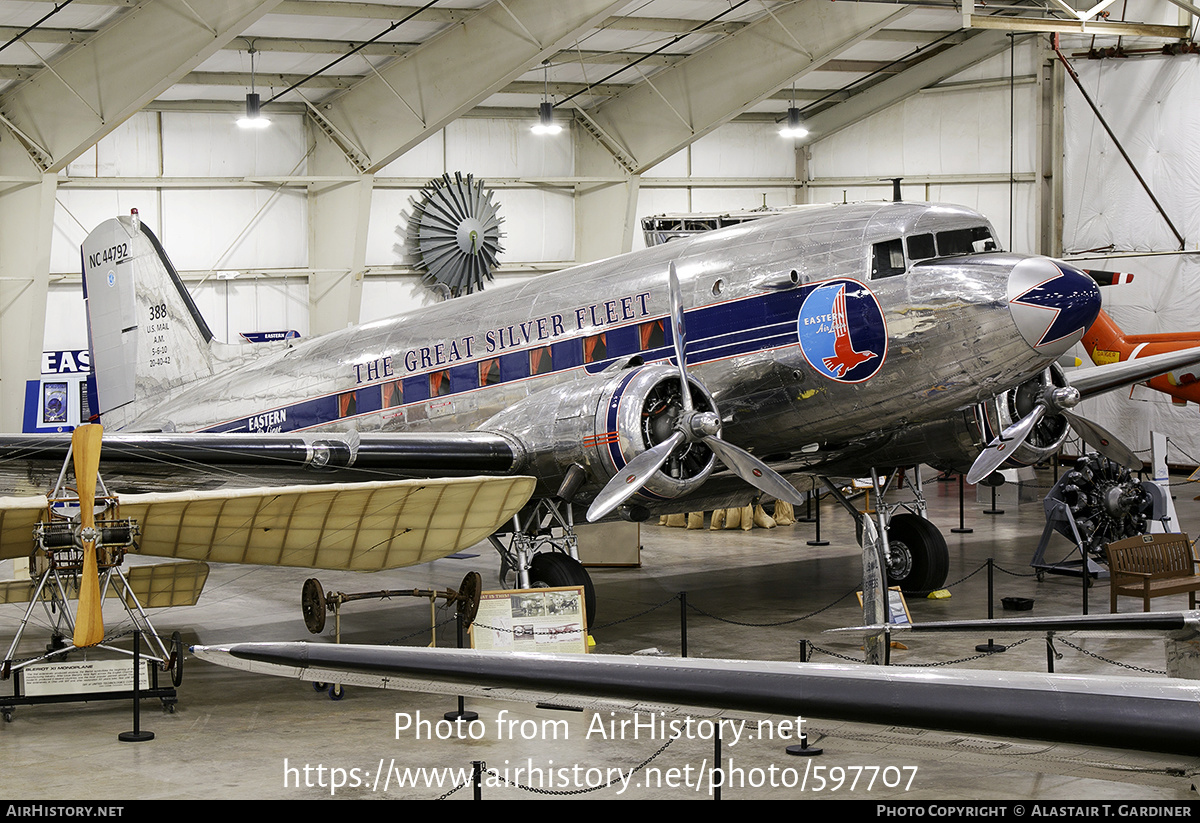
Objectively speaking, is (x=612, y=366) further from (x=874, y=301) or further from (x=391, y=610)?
(x=391, y=610)

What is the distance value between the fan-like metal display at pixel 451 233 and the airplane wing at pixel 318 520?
16.4 metres

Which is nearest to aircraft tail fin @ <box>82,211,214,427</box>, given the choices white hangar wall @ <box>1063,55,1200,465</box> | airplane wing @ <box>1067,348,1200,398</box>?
airplane wing @ <box>1067,348,1200,398</box>

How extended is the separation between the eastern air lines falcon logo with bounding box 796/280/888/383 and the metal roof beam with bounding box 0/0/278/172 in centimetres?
1025

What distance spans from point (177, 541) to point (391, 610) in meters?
4.17

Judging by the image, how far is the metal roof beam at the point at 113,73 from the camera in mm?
17531

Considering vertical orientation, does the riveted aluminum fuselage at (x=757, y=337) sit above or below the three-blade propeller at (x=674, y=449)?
above

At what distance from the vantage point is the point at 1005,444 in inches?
464

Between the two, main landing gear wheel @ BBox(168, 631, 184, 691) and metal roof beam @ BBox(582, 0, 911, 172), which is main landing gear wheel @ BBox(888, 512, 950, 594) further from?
metal roof beam @ BBox(582, 0, 911, 172)

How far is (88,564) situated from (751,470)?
17.2 ft

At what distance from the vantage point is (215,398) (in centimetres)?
1523

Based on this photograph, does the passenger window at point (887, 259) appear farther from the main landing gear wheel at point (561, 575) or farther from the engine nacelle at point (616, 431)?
the main landing gear wheel at point (561, 575)

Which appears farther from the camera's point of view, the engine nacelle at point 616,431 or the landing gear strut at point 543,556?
the landing gear strut at point 543,556

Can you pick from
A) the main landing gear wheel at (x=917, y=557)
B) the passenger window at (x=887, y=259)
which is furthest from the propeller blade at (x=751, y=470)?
the main landing gear wheel at (x=917, y=557)

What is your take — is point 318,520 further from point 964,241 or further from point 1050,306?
point 1050,306
